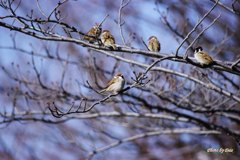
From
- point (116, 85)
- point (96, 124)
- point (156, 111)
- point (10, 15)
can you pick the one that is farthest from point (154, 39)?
point (96, 124)

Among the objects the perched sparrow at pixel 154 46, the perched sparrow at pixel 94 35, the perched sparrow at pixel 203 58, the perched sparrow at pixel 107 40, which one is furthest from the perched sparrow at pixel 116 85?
the perched sparrow at pixel 203 58

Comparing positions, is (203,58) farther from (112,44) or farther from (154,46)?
(112,44)

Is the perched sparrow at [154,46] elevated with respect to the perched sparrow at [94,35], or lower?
elevated

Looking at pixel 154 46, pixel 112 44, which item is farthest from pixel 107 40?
pixel 154 46

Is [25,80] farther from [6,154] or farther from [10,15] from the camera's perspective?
[6,154]

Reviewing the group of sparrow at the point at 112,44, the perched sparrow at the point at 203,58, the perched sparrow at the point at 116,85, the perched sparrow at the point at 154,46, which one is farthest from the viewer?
the perched sparrow at the point at 116,85

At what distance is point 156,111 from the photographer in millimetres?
9000

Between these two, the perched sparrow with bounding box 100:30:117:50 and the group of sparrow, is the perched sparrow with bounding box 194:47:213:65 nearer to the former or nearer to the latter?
the group of sparrow

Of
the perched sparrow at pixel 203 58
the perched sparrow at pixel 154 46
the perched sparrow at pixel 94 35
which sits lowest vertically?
the perched sparrow at pixel 94 35

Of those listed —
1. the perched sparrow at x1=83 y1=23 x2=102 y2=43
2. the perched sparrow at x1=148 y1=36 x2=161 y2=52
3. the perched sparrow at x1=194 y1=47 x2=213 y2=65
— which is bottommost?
the perched sparrow at x1=83 y1=23 x2=102 y2=43

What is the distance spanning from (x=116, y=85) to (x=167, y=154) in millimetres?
7550

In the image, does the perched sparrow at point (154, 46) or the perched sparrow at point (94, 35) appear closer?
the perched sparrow at point (94, 35)

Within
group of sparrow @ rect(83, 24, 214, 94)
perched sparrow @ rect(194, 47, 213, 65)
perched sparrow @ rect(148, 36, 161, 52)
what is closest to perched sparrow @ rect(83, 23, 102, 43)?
group of sparrow @ rect(83, 24, 214, 94)

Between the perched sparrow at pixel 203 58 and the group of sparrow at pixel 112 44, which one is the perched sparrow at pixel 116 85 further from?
the perched sparrow at pixel 203 58
